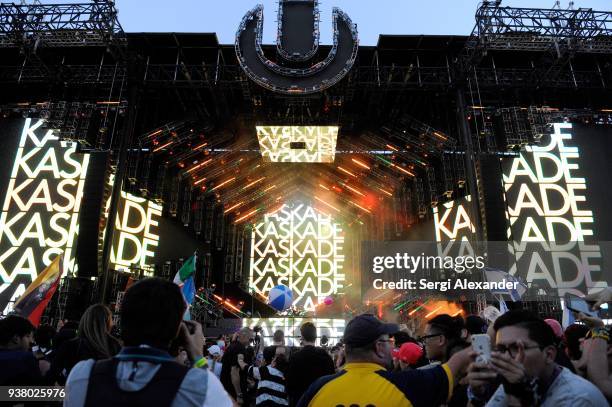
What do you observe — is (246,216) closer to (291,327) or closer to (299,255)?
(299,255)

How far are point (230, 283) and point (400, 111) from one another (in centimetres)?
1276

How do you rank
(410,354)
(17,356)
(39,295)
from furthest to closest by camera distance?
(39,295), (410,354), (17,356)

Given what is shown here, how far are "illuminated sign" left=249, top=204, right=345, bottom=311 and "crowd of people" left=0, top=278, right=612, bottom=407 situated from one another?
2145 centimetres

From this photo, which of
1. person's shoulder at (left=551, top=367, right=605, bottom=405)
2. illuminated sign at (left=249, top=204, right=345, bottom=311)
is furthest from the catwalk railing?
person's shoulder at (left=551, top=367, right=605, bottom=405)

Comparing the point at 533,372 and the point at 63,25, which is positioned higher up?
the point at 63,25

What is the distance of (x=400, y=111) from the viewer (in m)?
18.1

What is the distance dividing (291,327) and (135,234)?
6.95 metres

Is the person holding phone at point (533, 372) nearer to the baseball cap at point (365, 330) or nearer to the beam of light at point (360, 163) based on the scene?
the baseball cap at point (365, 330)

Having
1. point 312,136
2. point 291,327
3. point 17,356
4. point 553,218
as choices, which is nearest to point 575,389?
point 17,356

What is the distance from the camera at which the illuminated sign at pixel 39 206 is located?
15344mm

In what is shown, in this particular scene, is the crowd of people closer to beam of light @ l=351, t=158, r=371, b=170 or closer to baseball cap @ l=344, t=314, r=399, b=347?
baseball cap @ l=344, t=314, r=399, b=347

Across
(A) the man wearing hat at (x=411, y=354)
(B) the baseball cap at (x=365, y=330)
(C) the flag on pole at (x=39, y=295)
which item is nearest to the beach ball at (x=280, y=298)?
(C) the flag on pole at (x=39, y=295)

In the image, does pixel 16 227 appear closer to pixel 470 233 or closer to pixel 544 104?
pixel 470 233

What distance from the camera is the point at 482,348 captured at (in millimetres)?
1890
